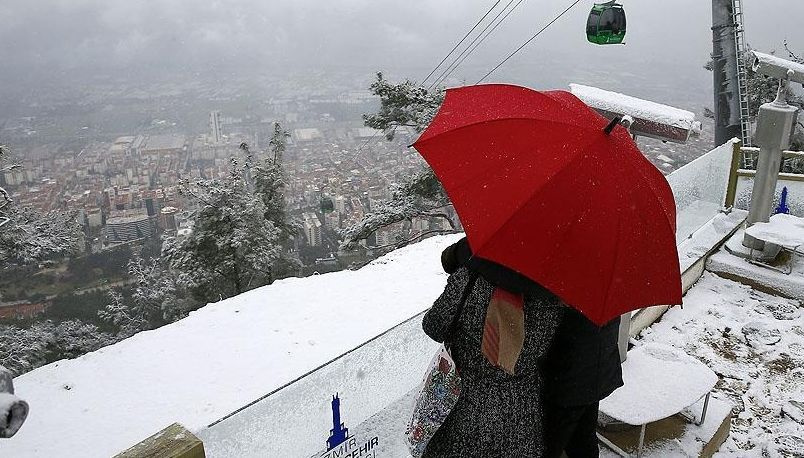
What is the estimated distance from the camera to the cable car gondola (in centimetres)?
757

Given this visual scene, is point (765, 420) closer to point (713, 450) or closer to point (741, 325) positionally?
point (713, 450)

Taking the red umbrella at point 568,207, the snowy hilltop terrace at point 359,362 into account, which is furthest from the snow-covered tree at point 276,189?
the red umbrella at point 568,207

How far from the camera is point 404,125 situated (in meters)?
15.6

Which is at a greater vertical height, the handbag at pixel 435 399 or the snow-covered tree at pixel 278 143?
the handbag at pixel 435 399

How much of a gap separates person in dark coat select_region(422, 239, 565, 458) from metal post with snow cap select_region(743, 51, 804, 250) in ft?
12.3

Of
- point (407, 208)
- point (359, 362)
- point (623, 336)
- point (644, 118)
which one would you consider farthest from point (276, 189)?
point (644, 118)

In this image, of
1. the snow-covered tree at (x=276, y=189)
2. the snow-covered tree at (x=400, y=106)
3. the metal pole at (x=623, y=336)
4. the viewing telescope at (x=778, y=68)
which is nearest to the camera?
the metal pole at (x=623, y=336)

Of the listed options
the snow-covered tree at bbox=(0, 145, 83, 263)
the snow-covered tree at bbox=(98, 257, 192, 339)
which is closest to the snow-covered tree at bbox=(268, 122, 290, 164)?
the snow-covered tree at bbox=(98, 257, 192, 339)

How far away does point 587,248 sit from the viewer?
126 centimetres

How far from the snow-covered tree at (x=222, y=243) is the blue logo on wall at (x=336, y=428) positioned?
550 inches

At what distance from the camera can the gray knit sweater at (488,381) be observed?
1.39 meters

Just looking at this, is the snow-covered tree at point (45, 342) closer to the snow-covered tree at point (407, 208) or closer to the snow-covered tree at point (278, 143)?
the snow-covered tree at point (278, 143)

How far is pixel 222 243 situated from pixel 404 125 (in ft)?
20.3

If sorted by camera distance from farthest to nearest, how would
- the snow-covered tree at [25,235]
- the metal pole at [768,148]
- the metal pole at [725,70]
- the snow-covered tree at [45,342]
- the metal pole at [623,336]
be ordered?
Result: the snow-covered tree at [45,342] → the snow-covered tree at [25,235] → the metal pole at [725,70] → the metal pole at [768,148] → the metal pole at [623,336]
